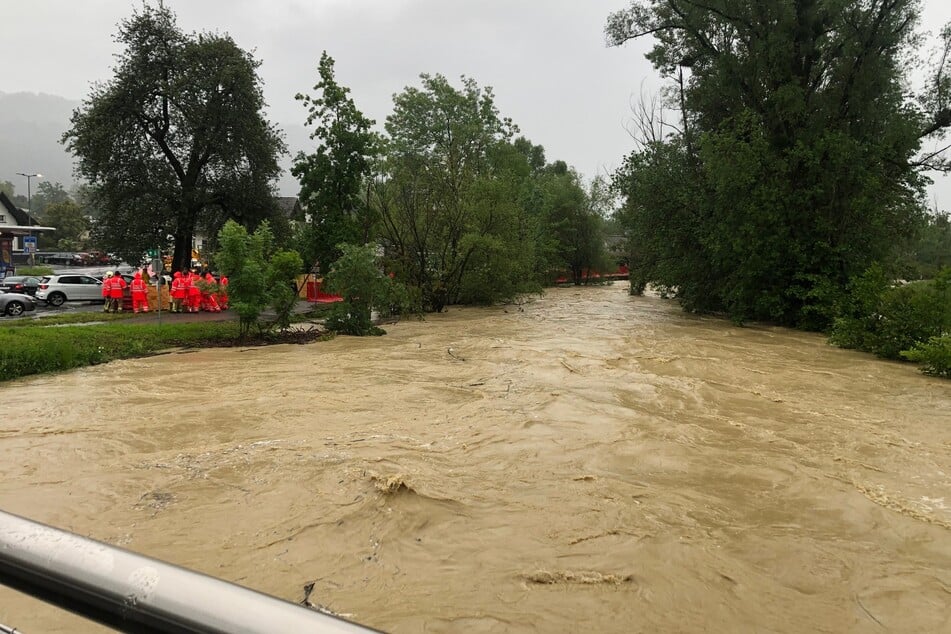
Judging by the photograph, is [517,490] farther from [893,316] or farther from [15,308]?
[15,308]

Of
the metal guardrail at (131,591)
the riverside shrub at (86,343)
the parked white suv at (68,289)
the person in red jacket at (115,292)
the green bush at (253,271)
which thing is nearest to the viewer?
the metal guardrail at (131,591)

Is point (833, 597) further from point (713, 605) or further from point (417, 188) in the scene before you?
point (417, 188)

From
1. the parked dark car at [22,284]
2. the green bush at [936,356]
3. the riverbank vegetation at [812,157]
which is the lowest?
the parked dark car at [22,284]

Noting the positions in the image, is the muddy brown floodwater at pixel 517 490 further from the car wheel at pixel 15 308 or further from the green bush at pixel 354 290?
the car wheel at pixel 15 308

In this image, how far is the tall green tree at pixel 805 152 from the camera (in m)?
21.0

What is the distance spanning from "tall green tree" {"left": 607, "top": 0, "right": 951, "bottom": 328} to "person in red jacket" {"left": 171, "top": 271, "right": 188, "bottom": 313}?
19.3 metres

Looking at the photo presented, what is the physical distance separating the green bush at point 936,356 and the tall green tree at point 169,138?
28.9 metres

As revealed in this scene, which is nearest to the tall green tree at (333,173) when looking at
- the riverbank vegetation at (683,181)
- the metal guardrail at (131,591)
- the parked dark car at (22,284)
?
the riverbank vegetation at (683,181)

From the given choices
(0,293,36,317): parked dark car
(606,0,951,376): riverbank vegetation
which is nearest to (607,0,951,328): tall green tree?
(606,0,951,376): riverbank vegetation

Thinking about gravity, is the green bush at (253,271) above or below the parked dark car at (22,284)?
above

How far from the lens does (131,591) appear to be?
0.96 metres

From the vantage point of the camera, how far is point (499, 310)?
30406mm

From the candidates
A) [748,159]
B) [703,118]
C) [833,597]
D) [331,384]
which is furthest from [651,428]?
[703,118]

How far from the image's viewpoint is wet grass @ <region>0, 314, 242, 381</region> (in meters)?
12.8
